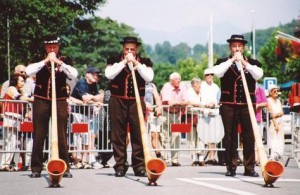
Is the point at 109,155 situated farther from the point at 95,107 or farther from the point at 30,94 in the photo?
the point at 30,94

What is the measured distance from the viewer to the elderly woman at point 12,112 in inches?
607

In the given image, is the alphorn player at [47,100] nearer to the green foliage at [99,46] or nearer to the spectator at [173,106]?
the spectator at [173,106]

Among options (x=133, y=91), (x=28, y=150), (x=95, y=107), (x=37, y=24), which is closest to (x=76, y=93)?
(x=95, y=107)

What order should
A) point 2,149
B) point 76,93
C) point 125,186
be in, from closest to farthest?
point 125,186 → point 2,149 → point 76,93

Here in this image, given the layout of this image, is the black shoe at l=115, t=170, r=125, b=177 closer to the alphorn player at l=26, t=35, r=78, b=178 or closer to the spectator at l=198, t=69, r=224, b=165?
the alphorn player at l=26, t=35, r=78, b=178

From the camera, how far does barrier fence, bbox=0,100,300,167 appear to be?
15.6 meters

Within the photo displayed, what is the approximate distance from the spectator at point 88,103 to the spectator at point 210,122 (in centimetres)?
244

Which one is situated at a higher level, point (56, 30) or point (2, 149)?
point (56, 30)

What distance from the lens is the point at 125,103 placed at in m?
12.5

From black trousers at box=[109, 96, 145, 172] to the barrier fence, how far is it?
2.65 metres

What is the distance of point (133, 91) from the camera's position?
12414mm

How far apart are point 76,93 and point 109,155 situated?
146 cm

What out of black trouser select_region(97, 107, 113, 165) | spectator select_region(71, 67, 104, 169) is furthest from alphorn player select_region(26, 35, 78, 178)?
black trouser select_region(97, 107, 113, 165)

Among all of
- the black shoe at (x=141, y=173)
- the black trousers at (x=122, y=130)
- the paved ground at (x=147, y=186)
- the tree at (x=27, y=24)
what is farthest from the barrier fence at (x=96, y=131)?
the tree at (x=27, y=24)
